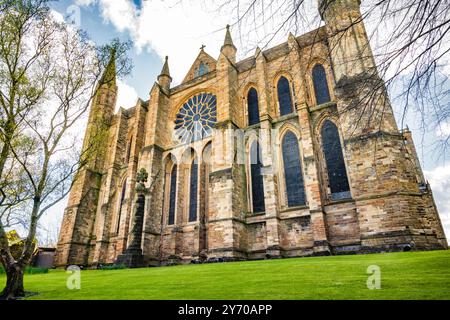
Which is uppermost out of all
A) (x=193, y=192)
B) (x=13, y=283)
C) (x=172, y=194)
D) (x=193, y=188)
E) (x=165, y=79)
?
(x=165, y=79)

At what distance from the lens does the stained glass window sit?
1814cm

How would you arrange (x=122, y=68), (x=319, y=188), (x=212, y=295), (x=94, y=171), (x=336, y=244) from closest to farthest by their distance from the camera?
1. (x=212, y=295)
2. (x=122, y=68)
3. (x=336, y=244)
4. (x=319, y=188)
5. (x=94, y=171)

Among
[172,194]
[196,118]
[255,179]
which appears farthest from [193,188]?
[196,118]

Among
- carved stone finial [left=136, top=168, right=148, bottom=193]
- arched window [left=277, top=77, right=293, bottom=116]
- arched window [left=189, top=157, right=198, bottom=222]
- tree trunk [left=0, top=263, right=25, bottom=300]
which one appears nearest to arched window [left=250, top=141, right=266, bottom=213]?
arched window [left=277, top=77, right=293, bottom=116]

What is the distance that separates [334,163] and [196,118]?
1016cm

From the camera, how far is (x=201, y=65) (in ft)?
73.7

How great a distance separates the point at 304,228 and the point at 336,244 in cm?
149

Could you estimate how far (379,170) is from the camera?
32.8 feet

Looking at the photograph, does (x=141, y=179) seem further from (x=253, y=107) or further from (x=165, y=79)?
(x=165, y=79)

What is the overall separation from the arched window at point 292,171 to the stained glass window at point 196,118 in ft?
18.5

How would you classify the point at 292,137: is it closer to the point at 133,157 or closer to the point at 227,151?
the point at 227,151

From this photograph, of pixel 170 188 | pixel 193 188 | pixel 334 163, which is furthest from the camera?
pixel 170 188

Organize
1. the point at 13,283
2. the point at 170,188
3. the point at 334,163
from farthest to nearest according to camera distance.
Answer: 1. the point at 170,188
2. the point at 334,163
3. the point at 13,283
